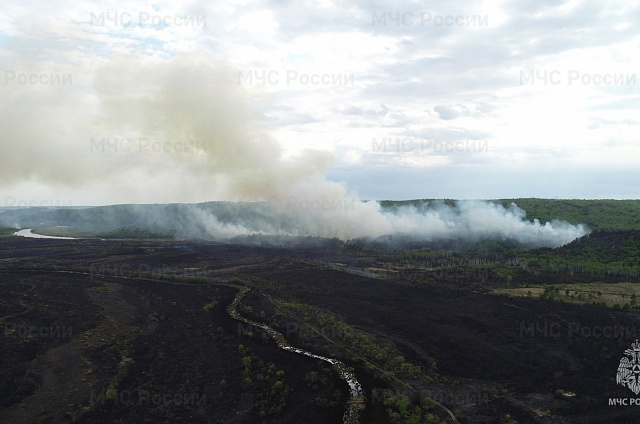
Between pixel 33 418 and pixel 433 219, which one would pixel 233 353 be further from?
pixel 433 219

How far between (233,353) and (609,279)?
5250 cm

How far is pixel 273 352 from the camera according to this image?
3066 centimetres

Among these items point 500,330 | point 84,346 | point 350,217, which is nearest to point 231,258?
point 350,217

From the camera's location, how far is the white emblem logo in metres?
25.6

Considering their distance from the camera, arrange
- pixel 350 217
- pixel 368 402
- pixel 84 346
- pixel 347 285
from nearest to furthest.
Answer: pixel 368 402 < pixel 84 346 < pixel 347 285 < pixel 350 217

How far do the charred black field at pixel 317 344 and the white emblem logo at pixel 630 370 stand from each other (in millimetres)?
539

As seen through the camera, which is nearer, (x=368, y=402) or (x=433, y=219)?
(x=368, y=402)

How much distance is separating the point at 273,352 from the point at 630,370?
22.7 meters

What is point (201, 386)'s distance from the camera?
83.5 ft

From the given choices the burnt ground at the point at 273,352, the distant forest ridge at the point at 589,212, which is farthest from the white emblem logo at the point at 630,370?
the distant forest ridge at the point at 589,212

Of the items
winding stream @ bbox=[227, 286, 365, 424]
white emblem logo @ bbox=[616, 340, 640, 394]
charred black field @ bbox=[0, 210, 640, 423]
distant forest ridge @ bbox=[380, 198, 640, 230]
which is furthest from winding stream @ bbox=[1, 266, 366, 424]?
distant forest ridge @ bbox=[380, 198, 640, 230]

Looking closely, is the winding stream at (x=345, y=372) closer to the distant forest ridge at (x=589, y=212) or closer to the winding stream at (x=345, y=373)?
the winding stream at (x=345, y=373)

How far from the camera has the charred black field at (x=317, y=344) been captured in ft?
75.0

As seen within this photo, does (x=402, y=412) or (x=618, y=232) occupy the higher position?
(x=618, y=232)
